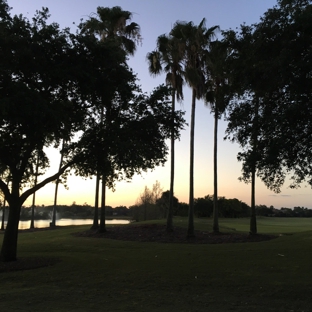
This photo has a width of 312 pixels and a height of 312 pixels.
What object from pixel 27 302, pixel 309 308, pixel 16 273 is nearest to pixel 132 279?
pixel 27 302

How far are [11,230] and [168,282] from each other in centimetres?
785

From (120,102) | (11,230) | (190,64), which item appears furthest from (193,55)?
(11,230)

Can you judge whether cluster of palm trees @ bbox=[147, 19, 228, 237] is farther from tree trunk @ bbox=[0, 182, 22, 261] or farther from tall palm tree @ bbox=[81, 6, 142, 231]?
tree trunk @ bbox=[0, 182, 22, 261]

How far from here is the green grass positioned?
7.97 meters

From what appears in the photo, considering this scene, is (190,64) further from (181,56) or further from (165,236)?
(165,236)

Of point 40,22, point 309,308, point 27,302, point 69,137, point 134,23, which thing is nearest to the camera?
point 309,308

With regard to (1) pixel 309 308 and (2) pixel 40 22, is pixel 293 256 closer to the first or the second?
(1) pixel 309 308

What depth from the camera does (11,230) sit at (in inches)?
571

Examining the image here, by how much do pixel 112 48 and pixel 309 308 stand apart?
11910 millimetres

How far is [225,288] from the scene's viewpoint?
9.55 m

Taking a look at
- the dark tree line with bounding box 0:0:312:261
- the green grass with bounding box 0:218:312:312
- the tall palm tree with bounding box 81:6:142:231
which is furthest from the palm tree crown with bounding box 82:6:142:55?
the green grass with bounding box 0:218:312:312

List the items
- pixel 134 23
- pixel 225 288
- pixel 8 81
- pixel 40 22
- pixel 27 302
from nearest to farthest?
pixel 27 302
pixel 225 288
pixel 8 81
pixel 40 22
pixel 134 23

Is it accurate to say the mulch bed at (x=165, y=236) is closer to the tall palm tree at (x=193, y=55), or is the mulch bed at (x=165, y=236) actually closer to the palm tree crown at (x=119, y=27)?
the tall palm tree at (x=193, y=55)

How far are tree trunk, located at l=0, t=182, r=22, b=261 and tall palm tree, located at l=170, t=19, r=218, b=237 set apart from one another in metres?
12.6
